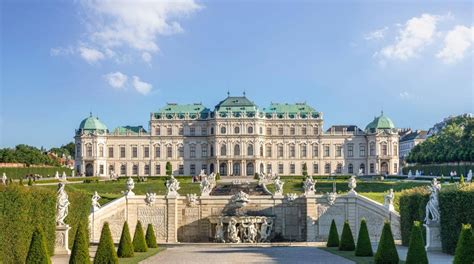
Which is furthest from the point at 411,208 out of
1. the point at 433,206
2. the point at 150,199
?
the point at 150,199

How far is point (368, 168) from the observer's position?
86.4m

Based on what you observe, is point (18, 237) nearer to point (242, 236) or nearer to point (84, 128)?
point (242, 236)

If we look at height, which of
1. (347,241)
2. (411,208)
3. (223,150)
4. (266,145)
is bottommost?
(347,241)

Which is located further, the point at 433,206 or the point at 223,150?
the point at 223,150

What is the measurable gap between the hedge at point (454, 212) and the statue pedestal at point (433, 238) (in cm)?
48

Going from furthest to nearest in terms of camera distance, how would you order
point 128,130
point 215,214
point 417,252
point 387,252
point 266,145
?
1. point 128,130
2. point 266,145
3. point 215,214
4. point 387,252
5. point 417,252

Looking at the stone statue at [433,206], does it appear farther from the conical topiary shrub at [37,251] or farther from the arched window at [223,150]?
the arched window at [223,150]

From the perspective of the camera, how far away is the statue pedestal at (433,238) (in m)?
20.6

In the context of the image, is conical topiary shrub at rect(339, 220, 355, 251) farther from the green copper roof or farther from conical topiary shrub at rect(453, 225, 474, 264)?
the green copper roof

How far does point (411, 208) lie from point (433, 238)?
2.76m

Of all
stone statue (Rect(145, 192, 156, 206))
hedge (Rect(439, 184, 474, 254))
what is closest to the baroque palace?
stone statue (Rect(145, 192, 156, 206))

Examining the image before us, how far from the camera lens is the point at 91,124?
86.2m

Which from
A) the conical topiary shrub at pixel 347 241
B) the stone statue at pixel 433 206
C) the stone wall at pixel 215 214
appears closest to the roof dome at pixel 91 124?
the stone wall at pixel 215 214

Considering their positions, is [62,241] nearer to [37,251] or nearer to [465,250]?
[37,251]
